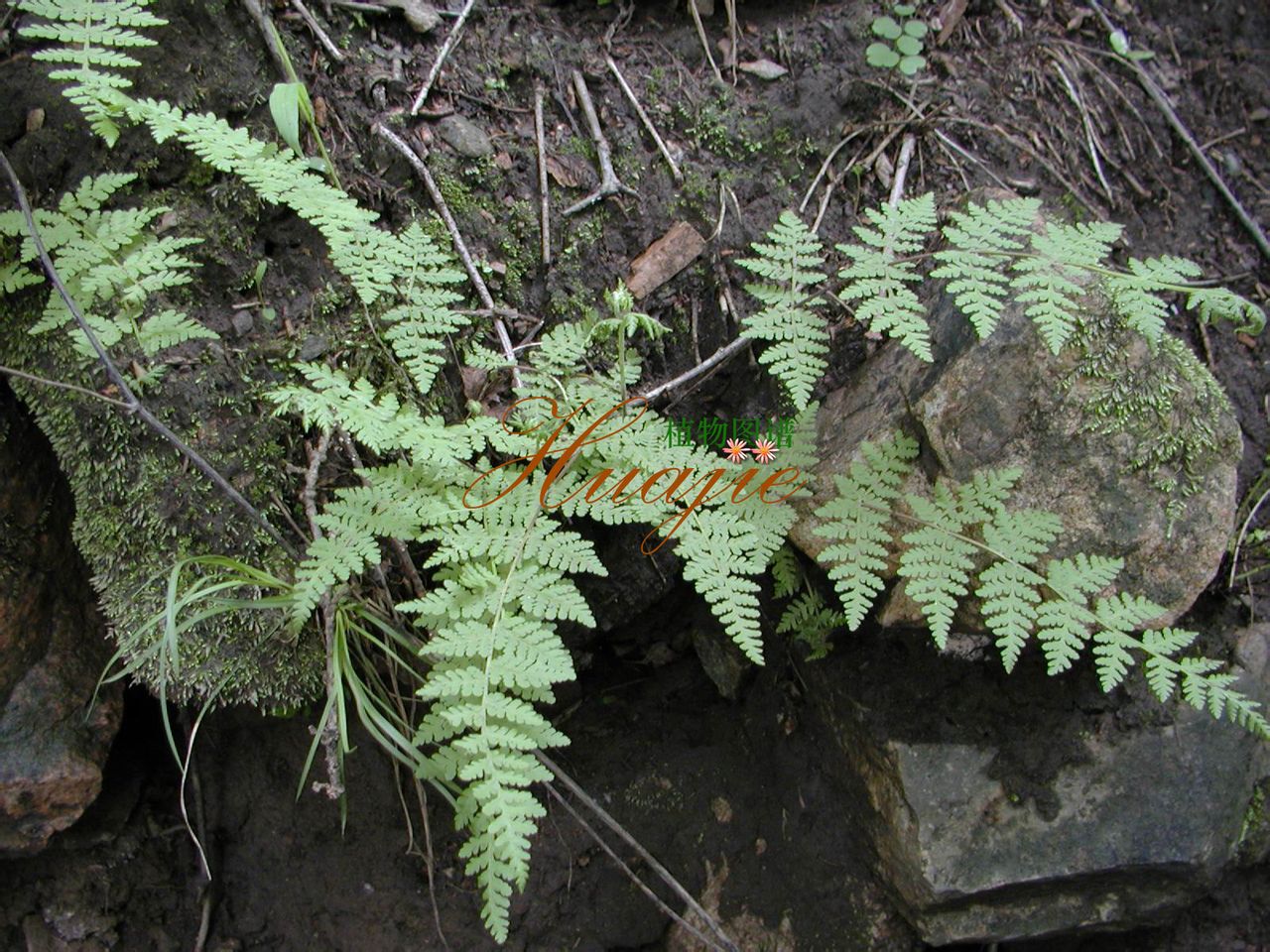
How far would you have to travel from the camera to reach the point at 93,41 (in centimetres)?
304

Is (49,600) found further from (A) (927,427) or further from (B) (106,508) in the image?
(A) (927,427)

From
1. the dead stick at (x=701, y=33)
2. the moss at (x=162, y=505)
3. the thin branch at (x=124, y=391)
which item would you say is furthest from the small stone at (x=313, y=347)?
the dead stick at (x=701, y=33)

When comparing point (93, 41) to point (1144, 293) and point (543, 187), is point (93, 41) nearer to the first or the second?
point (543, 187)

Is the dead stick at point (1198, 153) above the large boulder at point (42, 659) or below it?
above

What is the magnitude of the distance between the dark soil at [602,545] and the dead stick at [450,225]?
2.3 inches

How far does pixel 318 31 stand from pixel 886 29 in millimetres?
2288

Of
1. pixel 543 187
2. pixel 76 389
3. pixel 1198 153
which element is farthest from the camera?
pixel 1198 153

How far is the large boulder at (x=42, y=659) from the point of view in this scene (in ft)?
10.6

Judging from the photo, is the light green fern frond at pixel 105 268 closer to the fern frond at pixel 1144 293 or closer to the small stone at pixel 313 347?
the small stone at pixel 313 347

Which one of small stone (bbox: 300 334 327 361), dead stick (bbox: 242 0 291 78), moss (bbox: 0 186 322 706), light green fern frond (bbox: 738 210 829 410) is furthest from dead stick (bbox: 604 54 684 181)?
moss (bbox: 0 186 322 706)

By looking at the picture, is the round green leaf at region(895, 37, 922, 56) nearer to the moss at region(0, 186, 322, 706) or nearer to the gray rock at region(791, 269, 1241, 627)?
the gray rock at region(791, 269, 1241, 627)

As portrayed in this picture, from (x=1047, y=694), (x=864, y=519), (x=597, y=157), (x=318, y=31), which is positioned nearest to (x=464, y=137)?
(x=597, y=157)

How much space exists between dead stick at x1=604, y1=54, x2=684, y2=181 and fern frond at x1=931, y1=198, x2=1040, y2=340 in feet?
3.67

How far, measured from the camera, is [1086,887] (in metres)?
3.39
